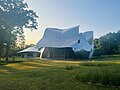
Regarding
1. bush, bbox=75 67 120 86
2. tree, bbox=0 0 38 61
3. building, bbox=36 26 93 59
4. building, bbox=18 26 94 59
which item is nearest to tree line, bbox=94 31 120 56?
building, bbox=18 26 94 59

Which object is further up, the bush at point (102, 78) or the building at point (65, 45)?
the building at point (65, 45)

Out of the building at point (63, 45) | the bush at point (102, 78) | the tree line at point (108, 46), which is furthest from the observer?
the tree line at point (108, 46)

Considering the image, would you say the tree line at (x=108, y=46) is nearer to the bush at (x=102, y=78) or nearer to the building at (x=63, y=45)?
the building at (x=63, y=45)

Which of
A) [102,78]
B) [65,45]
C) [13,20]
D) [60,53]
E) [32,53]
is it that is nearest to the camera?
[102,78]

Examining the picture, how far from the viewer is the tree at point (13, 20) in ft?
125

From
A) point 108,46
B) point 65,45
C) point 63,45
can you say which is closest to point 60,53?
point 63,45

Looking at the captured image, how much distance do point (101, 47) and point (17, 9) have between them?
1387 inches

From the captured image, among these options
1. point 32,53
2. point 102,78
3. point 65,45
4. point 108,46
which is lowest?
point 102,78

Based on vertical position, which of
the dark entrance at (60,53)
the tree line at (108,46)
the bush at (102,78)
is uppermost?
the tree line at (108,46)

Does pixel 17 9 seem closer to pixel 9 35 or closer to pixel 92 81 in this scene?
pixel 9 35

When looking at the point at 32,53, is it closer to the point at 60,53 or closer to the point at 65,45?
the point at 60,53

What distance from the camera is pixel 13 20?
38.9m

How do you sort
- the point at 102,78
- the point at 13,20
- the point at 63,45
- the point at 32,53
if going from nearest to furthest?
the point at 102,78 < the point at 13,20 < the point at 63,45 < the point at 32,53

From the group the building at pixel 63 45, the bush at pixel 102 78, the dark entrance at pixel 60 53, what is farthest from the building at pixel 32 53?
the bush at pixel 102 78
